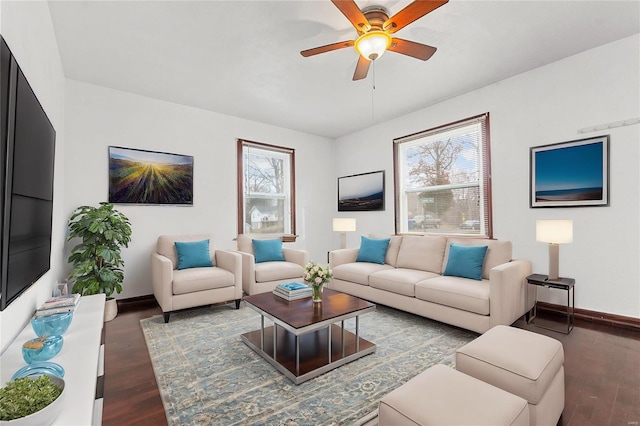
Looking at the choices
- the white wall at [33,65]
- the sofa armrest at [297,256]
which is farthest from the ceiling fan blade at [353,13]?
the sofa armrest at [297,256]

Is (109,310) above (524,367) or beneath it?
beneath

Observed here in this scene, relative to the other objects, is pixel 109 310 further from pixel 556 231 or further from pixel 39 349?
pixel 556 231

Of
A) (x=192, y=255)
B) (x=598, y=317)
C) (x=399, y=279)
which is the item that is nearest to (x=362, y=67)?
(x=399, y=279)

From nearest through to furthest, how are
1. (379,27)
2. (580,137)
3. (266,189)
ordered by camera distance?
(379,27) → (580,137) → (266,189)

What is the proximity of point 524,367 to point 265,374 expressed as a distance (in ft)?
5.24

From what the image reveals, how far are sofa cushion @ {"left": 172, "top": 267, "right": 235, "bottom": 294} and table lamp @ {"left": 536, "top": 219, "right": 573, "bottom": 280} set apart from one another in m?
3.38

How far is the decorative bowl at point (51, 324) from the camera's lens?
156cm

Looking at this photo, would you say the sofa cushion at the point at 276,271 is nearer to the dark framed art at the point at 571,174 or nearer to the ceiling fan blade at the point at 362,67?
the ceiling fan blade at the point at 362,67

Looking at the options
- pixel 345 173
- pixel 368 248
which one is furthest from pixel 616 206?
pixel 345 173

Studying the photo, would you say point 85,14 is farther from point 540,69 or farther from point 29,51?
point 540,69

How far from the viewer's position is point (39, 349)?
1278 millimetres

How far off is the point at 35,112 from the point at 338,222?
12.9 ft

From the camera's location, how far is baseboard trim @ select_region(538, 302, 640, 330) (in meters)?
2.79

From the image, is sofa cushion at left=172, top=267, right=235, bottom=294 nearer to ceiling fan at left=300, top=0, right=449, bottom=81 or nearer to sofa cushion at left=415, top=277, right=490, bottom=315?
sofa cushion at left=415, top=277, right=490, bottom=315
